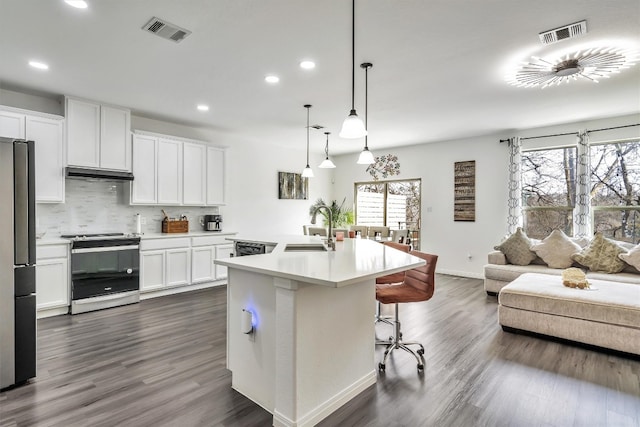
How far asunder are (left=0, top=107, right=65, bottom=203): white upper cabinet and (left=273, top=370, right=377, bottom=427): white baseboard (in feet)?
12.6

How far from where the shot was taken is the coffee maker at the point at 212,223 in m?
5.70

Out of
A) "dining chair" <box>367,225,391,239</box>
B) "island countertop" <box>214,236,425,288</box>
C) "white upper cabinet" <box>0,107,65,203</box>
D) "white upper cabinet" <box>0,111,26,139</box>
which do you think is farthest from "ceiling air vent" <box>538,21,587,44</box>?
"white upper cabinet" <box>0,111,26,139</box>

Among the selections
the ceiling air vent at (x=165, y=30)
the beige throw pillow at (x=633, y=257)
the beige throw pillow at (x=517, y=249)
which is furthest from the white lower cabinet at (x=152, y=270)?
the beige throw pillow at (x=633, y=257)

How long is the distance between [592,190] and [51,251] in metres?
7.39

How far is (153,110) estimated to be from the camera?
4.74 metres

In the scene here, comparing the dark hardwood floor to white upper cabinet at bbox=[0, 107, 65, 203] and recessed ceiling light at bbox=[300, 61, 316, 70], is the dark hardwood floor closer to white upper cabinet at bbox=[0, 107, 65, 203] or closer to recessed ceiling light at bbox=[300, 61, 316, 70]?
white upper cabinet at bbox=[0, 107, 65, 203]

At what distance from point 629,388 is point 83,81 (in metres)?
5.54

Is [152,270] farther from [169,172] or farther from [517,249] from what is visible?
[517,249]

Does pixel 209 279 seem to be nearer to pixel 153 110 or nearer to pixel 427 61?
pixel 153 110

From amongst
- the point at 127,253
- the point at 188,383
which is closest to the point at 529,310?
the point at 188,383

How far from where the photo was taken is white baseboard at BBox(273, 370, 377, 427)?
1902 mm

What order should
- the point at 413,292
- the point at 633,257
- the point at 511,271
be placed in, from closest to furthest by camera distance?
1. the point at 413,292
2. the point at 633,257
3. the point at 511,271

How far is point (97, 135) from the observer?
4.31 m

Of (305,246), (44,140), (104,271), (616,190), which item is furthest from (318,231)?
(616,190)
